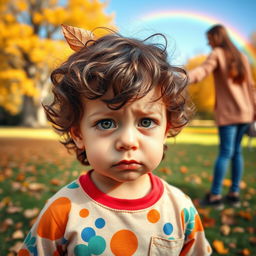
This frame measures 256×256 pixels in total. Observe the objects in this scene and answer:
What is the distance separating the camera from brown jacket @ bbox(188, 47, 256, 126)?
339 cm

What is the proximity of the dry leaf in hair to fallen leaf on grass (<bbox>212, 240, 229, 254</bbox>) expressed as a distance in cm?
199

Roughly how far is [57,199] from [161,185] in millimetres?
581

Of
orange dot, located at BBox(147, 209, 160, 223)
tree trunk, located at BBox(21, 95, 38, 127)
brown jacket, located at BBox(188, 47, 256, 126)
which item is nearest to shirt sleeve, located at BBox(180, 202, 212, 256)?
orange dot, located at BBox(147, 209, 160, 223)

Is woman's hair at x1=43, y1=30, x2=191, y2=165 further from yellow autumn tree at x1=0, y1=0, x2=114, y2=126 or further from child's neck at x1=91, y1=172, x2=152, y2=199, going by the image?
yellow autumn tree at x1=0, y1=0, x2=114, y2=126

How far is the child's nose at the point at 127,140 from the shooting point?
1273mm

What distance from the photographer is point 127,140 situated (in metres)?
1.27

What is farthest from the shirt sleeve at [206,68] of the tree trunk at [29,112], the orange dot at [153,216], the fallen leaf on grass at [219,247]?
the tree trunk at [29,112]

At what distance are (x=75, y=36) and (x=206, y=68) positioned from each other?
2138 millimetres

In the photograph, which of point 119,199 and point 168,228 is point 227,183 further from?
point 119,199

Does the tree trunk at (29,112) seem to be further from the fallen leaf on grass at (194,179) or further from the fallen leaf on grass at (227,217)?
the fallen leaf on grass at (227,217)

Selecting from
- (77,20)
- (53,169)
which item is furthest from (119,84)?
(77,20)

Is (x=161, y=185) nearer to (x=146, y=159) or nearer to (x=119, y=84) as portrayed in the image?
(x=146, y=159)

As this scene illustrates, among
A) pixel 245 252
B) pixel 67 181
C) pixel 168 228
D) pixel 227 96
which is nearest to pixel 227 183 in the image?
pixel 227 96

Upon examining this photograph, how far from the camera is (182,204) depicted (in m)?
1.59
